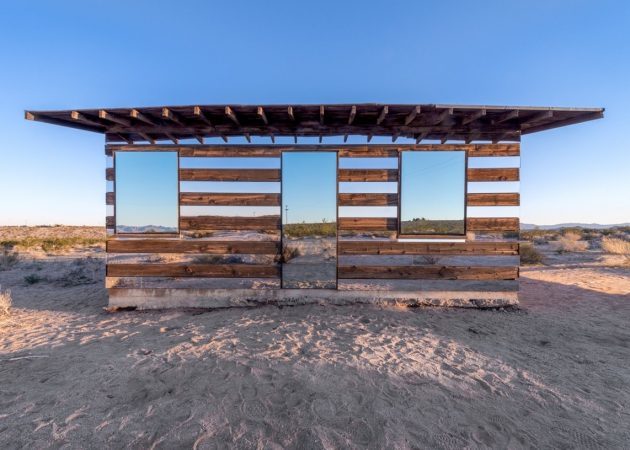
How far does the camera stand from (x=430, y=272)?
5.18 m

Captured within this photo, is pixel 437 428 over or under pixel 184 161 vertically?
under

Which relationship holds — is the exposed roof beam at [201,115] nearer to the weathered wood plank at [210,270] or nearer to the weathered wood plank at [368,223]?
the weathered wood plank at [210,270]

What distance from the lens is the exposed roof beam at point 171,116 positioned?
4551 mm

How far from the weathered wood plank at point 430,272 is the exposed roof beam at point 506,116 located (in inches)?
109

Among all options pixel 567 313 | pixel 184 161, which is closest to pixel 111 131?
pixel 184 161

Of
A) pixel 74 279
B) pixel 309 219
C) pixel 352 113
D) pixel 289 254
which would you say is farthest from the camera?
pixel 309 219

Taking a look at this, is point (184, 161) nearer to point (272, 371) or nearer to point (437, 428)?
point (272, 371)

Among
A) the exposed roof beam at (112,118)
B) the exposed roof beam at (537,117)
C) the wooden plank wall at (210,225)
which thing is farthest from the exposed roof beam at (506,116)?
the exposed roof beam at (112,118)

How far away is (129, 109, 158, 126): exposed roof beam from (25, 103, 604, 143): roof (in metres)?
0.02

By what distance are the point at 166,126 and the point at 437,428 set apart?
6.08m

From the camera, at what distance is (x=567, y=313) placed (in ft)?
16.5

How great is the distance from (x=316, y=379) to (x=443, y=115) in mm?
4597

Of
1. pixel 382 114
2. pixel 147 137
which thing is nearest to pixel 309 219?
pixel 147 137

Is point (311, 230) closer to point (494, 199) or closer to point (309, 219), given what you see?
point (309, 219)
